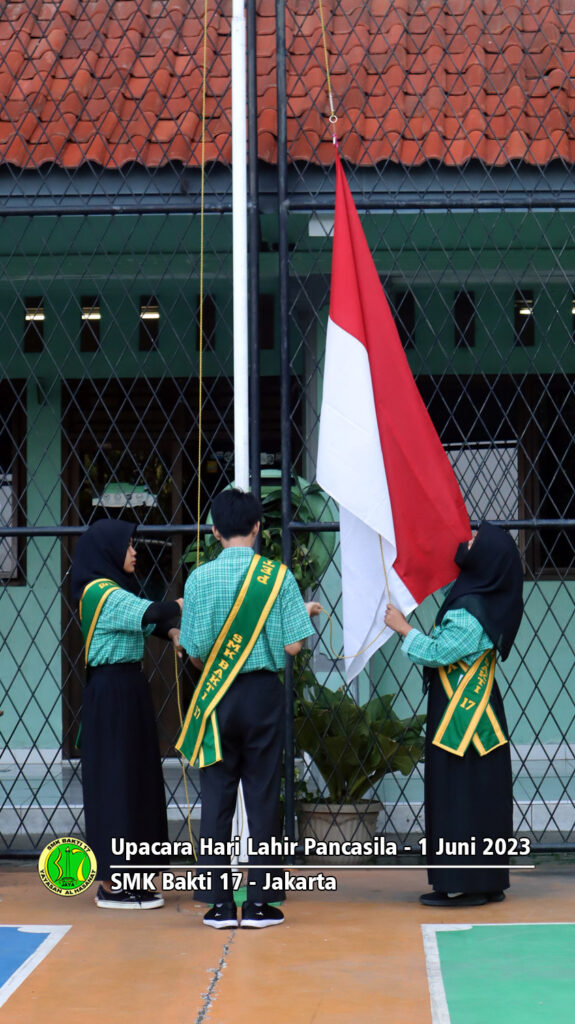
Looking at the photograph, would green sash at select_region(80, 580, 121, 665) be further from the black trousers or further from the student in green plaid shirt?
the black trousers

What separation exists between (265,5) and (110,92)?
3.44 ft

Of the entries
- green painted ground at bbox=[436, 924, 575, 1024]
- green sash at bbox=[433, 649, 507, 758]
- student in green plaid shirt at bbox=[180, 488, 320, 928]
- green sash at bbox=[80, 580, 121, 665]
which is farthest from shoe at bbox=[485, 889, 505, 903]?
green sash at bbox=[80, 580, 121, 665]

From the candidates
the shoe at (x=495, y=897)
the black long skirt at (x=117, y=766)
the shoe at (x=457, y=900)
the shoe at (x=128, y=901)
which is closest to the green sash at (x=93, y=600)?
the black long skirt at (x=117, y=766)

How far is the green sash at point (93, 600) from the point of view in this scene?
498 centimetres

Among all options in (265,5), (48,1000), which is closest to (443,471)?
(48,1000)

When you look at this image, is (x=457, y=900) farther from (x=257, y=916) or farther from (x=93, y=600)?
(x=93, y=600)

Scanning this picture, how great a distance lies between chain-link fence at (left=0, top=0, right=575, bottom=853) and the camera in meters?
6.14

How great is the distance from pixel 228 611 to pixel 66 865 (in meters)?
1.23

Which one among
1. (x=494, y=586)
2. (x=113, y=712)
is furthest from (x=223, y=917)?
(x=494, y=586)

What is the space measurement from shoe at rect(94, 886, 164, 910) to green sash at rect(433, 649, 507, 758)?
129cm

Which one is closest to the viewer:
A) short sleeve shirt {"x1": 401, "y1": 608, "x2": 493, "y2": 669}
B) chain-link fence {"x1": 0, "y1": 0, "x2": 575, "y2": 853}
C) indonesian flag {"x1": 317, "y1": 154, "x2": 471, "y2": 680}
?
short sleeve shirt {"x1": 401, "y1": 608, "x2": 493, "y2": 669}

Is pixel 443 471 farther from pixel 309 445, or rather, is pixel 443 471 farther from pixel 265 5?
pixel 265 5

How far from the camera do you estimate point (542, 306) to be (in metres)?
8.16

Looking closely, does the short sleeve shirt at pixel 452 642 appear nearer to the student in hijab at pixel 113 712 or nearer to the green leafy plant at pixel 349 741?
the student in hijab at pixel 113 712
